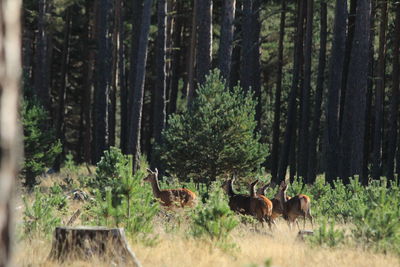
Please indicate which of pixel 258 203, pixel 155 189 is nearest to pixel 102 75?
pixel 155 189

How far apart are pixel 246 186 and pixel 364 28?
8.15 m

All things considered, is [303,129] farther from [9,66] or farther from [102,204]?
[9,66]

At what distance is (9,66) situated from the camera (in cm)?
313

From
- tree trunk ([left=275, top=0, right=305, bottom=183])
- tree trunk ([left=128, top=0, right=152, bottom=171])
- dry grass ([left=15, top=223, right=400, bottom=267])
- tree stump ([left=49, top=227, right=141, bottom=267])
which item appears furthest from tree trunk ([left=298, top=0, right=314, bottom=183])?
tree stump ([left=49, top=227, right=141, bottom=267])

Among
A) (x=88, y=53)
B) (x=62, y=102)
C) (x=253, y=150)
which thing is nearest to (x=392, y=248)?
(x=253, y=150)

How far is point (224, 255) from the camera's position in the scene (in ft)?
28.7

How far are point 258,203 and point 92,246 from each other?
16.8 feet

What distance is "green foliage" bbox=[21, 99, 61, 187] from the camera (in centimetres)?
2084

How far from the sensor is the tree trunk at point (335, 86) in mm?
23344

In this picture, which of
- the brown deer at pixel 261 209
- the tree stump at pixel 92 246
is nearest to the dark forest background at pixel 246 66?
the brown deer at pixel 261 209

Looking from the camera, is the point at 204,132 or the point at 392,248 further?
the point at 204,132

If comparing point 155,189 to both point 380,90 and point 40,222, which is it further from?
point 380,90

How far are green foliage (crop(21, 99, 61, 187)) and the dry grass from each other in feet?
38.7

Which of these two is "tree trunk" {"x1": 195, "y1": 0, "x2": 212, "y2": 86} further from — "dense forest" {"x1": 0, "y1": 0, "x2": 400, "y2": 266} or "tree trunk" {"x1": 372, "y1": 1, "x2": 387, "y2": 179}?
"tree trunk" {"x1": 372, "y1": 1, "x2": 387, "y2": 179}
